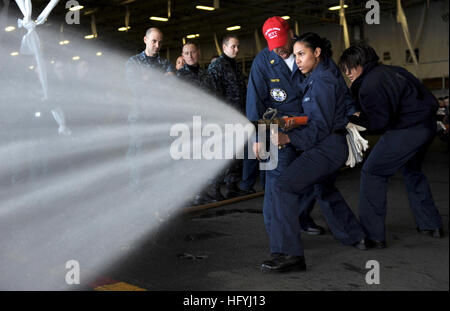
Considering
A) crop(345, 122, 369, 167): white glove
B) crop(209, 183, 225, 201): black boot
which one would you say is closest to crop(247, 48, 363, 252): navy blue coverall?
crop(345, 122, 369, 167): white glove

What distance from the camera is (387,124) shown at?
12.5ft

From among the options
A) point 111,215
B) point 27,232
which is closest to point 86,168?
point 111,215

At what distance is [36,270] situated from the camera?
3.36 meters

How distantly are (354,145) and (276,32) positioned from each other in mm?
1057

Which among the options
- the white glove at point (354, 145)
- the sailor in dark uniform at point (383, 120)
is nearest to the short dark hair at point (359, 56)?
the sailor in dark uniform at point (383, 120)

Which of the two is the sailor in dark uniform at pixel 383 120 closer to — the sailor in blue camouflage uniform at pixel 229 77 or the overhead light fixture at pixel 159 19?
the sailor in blue camouflage uniform at pixel 229 77

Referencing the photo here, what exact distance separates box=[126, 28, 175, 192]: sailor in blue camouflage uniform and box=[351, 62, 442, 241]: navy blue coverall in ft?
7.23

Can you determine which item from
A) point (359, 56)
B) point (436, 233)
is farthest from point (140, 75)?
point (436, 233)

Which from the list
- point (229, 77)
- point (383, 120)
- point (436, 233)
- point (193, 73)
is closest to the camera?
point (383, 120)

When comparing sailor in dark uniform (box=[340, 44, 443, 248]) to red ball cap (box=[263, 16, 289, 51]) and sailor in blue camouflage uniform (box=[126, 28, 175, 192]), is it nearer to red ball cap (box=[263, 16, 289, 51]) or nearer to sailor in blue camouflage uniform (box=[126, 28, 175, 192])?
red ball cap (box=[263, 16, 289, 51])

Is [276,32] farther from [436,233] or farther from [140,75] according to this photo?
[436,233]

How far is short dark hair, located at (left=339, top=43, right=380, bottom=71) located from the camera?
3.84 m
